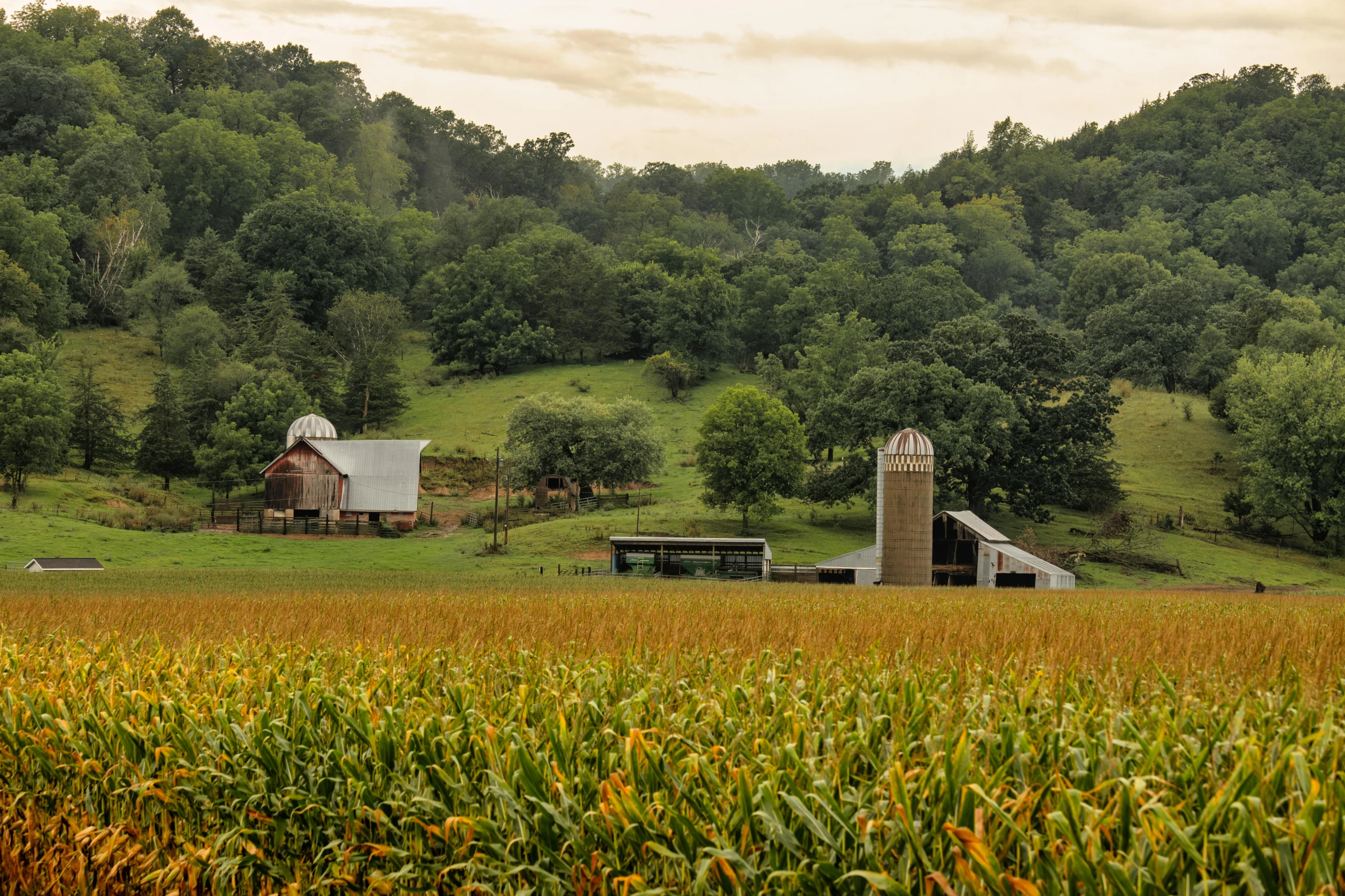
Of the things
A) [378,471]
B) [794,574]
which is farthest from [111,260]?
[794,574]

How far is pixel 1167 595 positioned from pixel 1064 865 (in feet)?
103

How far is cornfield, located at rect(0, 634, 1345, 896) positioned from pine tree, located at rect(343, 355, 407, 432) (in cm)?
9060

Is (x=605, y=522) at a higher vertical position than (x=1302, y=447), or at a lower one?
lower

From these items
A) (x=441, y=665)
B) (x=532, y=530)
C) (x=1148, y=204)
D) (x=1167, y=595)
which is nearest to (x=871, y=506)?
(x=532, y=530)

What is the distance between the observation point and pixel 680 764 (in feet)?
23.0

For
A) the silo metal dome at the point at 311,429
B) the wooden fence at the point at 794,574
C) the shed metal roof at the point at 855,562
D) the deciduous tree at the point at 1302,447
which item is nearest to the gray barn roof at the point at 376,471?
the silo metal dome at the point at 311,429

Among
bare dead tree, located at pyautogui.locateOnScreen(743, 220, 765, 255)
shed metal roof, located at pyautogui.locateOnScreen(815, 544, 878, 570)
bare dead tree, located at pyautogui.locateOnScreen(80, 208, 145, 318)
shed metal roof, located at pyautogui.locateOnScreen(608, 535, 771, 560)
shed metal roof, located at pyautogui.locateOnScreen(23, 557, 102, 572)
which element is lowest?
shed metal roof, located at pyautogui.locateOnScreen(23, 557, 102, 572)

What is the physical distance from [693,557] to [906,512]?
11.6 metres

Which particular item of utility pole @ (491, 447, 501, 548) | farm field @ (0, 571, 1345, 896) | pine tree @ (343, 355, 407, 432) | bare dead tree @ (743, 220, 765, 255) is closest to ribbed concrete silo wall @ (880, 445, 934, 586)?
utility pole @ (491, 447, 501, 548)

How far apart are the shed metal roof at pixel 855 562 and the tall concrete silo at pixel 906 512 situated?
33.9 inches

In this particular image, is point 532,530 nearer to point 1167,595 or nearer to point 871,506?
point 871,506

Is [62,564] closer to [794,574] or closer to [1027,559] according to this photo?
[794,574]

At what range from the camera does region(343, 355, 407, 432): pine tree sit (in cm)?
9881

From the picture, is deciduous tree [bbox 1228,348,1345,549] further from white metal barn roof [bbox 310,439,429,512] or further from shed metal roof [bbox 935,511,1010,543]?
white metal barn roof [bbox 310,439,429,512]
